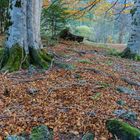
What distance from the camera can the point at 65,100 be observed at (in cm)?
505

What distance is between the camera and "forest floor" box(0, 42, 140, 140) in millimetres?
4094

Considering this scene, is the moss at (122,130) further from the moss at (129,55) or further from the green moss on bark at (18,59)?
the moss at (129,55)

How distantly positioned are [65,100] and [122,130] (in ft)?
4.66

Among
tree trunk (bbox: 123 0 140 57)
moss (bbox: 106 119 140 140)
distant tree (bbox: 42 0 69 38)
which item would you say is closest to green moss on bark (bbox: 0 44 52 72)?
moss (bbox: 106 119 140 140)

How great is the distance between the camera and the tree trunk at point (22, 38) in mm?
6586

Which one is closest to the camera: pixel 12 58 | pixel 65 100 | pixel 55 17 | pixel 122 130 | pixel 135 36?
pixel 122 130

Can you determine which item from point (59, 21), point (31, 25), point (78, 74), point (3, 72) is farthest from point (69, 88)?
point (59, 21)

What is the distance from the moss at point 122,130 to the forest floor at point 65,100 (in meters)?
0.11

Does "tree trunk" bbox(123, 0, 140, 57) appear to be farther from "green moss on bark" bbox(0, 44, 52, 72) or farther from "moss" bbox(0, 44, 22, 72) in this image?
"moss" bbox(0, 44, 22, 72)

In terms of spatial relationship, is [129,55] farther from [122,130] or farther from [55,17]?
[122,130]

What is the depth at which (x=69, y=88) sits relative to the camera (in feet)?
18.5

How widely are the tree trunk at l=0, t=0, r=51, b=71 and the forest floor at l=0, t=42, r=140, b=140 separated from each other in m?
0.32

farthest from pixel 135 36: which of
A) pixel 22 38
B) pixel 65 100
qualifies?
pixel 65 100

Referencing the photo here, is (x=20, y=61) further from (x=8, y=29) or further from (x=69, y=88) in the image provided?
(x=69, y=88)
